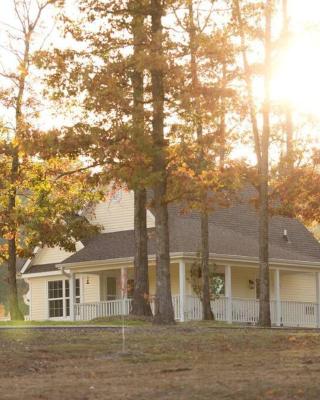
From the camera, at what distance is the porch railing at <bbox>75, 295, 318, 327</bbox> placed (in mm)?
39812

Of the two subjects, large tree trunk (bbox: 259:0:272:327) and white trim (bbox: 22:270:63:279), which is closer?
large tree trunk (bbox: 259:0:272:327)

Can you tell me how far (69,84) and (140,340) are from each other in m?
8.63

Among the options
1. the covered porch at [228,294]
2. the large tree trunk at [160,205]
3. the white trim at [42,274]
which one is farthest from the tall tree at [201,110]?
the white trim at [42,274]

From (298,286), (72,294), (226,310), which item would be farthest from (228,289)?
(298,286)

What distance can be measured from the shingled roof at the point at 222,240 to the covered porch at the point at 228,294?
22.9 inches

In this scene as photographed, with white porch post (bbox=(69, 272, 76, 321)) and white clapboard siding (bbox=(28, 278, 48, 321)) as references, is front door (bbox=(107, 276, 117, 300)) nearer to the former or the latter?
white porch post (bbox=(69, 272, 76, 321))

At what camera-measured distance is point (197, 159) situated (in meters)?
28.7

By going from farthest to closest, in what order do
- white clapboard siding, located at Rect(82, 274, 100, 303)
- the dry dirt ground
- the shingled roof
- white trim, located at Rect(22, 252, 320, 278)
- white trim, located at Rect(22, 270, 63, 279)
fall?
white trim, located at Rect(22, 270, 63, 279) < white clapboard siding, located at Rect(82, 274, 100, 303) < the shingled roof < white trim, located at Rect(22, 252, 320, 278) < the dry dirt ground

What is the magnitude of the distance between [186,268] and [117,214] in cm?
523

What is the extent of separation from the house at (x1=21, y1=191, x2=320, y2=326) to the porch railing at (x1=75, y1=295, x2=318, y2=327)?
0.04 metres

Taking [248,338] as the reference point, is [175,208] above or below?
above

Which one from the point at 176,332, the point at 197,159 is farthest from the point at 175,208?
the point at 176,332

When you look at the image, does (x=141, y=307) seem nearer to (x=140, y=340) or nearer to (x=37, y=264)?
(x=140, y=340)

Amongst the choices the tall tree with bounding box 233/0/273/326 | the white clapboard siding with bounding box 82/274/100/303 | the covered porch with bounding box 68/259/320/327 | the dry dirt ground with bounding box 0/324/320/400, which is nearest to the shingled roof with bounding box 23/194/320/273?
the covered porch with bounding box 68/259/320/327
